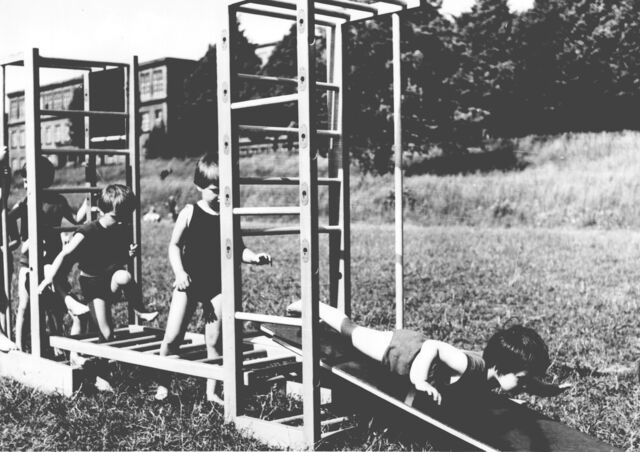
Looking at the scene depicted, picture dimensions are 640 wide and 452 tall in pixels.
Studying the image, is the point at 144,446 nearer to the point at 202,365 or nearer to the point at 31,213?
the point at 202,365

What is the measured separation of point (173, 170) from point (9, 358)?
3812cm

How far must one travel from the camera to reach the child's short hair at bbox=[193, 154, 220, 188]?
16.9 feet

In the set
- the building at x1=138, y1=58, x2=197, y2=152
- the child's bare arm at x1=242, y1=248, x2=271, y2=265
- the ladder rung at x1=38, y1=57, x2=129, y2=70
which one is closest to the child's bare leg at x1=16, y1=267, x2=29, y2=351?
the ladder rung at x1=38, y1=57, x2=129, y2=70

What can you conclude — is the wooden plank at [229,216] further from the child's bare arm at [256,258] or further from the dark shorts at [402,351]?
the dark shorts at [402,351]

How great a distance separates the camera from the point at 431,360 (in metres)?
4.10

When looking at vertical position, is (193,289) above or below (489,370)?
above

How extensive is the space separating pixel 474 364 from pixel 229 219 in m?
1.57

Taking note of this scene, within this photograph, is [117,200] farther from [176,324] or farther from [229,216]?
[229,216]

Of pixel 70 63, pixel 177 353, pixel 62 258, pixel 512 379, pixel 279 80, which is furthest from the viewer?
pixel 70 63

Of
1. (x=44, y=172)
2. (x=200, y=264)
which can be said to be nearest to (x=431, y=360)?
(x=200, y=264)

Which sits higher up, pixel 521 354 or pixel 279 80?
pixel 279 80

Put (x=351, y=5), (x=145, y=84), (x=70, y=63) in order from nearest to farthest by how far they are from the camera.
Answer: (x=351, y=5) → (x=70, y=63) → (x=145, y=84)

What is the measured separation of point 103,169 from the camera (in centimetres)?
4650

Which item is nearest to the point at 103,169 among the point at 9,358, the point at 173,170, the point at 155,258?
the point at 173,170
